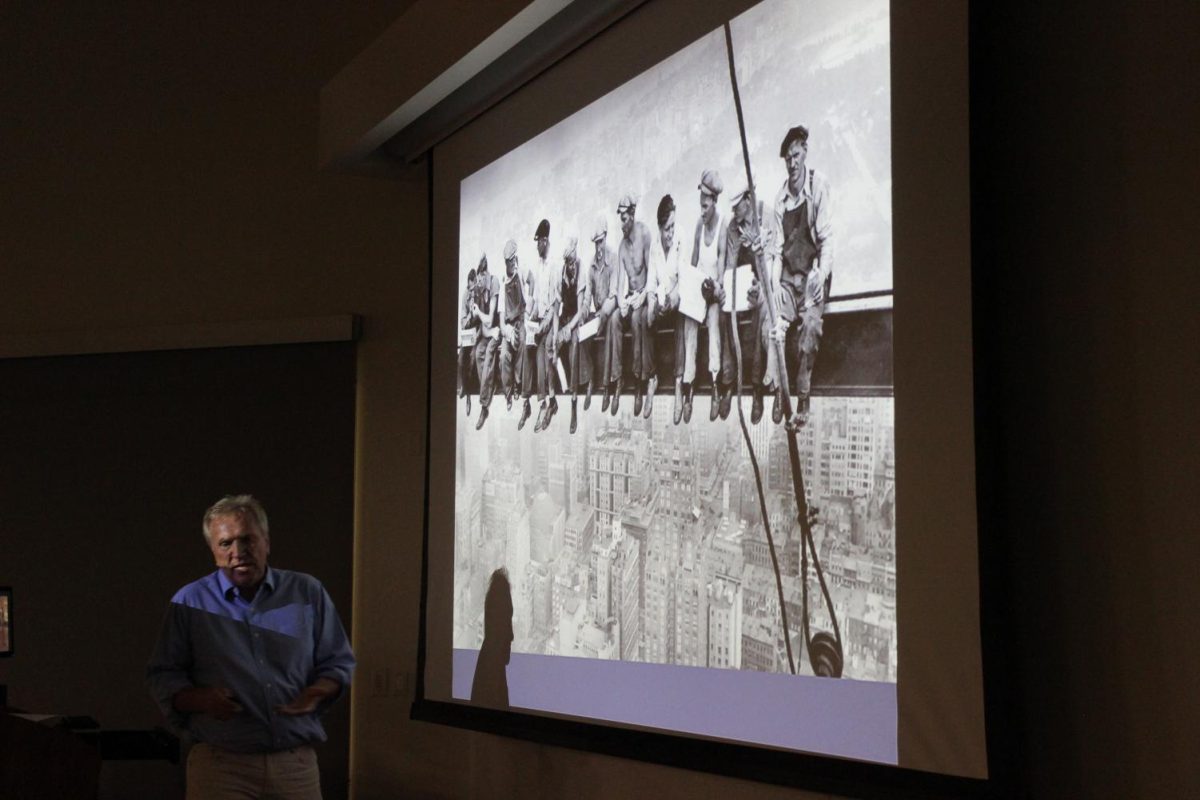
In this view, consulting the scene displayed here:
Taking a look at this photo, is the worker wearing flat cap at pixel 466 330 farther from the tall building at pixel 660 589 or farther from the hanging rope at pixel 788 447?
the hanging rope at pixel 788 447

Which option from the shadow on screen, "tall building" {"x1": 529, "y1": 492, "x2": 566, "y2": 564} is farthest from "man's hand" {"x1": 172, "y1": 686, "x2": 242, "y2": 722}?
"tall building" {"x1": 529, "y1": 492, "x2": 566, "y2": 564}

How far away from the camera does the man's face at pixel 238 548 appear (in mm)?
3641

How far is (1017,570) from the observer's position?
2.44 metres

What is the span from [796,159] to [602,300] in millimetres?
892

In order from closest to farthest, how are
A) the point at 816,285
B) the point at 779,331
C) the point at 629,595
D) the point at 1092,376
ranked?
the point at 1092,376
the point at 816,285
the point at 779,331
the point at 629,595

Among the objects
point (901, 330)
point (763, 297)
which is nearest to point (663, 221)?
point (763, 297)

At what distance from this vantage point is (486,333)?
164 inches

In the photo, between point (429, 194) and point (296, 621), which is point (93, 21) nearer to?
point (429, 194)

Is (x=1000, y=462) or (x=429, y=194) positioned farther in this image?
(x=429, y=194)

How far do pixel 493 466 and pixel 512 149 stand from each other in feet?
3.52

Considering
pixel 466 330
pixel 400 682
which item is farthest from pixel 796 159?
pixel 400 682

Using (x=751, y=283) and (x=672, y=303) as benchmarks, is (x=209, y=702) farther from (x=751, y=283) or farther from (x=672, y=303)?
(x=751, y=283)

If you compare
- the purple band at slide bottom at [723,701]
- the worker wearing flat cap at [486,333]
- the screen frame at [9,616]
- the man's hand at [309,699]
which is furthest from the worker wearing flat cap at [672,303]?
the screen frame at [9,616]

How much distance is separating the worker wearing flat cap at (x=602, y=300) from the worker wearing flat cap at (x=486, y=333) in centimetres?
66
